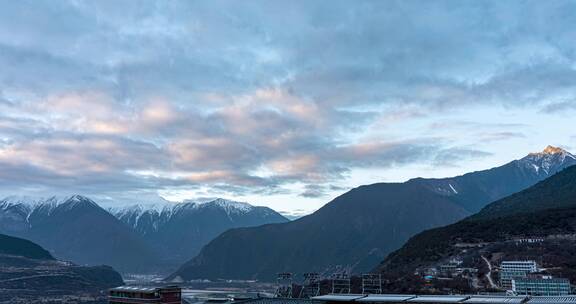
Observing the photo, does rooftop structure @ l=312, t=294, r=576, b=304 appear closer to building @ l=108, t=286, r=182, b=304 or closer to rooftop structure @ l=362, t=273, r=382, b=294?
building @ l=108, t=286, r=182, b=304

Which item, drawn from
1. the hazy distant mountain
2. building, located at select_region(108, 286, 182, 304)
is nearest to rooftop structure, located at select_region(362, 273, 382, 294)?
the hazy distant mountain

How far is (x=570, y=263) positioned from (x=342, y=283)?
6598 cm

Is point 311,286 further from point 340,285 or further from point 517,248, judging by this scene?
point 517,248

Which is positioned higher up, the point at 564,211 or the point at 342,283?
the point at 564,211

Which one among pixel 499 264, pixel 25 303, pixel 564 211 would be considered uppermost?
pixel 564 211

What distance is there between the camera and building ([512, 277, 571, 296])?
123 m

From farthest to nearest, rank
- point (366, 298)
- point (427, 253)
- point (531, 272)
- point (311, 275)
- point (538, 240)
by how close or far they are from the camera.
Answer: point (427, 253) < point (538, 240) < point (311, 275) < point (531, 272) < point (366, 298)

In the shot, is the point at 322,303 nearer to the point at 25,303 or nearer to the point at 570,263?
the point at 570,263

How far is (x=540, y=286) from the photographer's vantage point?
411 ft

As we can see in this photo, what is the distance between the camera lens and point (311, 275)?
156 meters

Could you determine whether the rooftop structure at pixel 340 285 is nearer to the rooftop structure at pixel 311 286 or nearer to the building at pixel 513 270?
the rooftop structure at pixel 311 286

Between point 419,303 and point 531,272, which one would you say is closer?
point 419,303

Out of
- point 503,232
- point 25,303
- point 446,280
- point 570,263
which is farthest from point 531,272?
point 25,303

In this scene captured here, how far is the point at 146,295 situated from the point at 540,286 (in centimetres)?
8420
